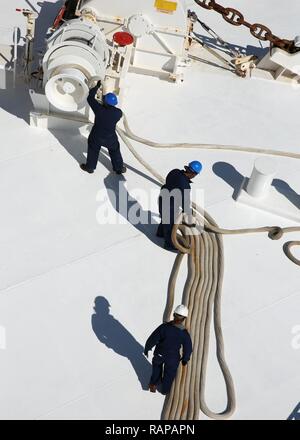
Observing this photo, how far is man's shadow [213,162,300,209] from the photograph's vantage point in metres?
6.77

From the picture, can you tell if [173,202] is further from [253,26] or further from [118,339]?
[253,26]

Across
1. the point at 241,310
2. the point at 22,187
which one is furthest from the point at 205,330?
the point at 22,187

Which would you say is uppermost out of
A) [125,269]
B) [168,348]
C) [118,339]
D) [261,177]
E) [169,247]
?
[261,177]

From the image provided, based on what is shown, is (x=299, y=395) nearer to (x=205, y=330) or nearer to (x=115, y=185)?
(x=205, y=330)

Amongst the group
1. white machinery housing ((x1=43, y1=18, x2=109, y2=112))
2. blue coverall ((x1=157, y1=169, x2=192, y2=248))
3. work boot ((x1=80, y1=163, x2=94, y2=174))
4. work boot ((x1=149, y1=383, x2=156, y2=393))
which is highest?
white machinery housing ((x1=43, y1=18, x2=109, y2=112))

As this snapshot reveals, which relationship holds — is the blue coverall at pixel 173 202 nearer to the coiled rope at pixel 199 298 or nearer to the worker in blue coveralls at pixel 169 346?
the coiled rope at pixel 199 298

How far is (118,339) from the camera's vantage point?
5.44 meters

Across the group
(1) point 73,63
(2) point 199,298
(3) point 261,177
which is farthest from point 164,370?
(1) point 73,63

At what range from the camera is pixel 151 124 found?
24.0ft

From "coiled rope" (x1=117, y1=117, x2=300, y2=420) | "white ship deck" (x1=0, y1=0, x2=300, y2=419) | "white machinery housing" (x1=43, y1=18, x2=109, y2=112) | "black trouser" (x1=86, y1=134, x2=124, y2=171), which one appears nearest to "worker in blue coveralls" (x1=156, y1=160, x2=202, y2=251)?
"coiled rope" (x1=117, y1=117, x2=300, y2=420)

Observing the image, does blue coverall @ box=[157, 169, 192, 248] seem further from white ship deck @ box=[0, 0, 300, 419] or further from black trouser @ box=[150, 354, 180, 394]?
black trouser @ box=[150, 354, 180, 394]

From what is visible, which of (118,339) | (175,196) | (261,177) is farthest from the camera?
(261,177)

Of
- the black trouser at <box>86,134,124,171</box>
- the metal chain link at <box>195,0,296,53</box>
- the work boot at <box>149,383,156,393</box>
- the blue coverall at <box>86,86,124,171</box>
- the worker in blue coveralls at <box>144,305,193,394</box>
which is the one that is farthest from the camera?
the metal chain link at <box>195,0,296,53</box>

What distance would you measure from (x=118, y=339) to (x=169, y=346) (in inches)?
30.9
